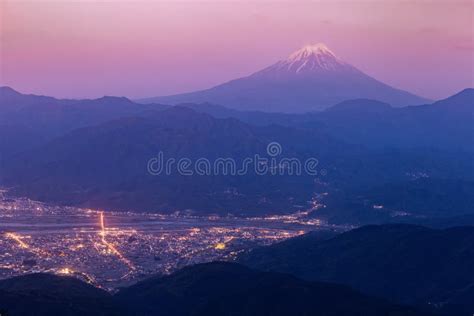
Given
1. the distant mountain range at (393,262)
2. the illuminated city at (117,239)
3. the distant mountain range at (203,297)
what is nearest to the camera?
the distant mountain range at (203,297)

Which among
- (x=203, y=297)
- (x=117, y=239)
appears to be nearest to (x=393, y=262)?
(x=203, y=297)

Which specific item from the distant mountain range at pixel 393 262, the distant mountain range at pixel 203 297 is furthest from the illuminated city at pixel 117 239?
the distant mountain range at pixel 203 297

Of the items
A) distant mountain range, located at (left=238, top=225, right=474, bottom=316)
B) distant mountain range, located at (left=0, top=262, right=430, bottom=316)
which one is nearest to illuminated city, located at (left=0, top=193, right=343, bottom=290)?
distant mountain range, located at (left=238, top=225, right=474, bottom=316)

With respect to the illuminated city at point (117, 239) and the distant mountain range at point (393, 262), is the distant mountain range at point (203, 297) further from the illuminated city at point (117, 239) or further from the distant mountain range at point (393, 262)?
the illuminated city at point (117, 239)

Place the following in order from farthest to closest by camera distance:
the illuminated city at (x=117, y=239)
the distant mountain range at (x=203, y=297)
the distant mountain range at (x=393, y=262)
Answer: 1. the illuminated city at (x=117, y=239)
2. the distant mountain range at (x=393, y=262)
3. the distant mountain range at (x=203, y=297)

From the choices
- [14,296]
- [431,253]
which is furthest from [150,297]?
[431,253]

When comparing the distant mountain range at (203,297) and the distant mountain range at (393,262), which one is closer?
the distant mountain range at (203,297)

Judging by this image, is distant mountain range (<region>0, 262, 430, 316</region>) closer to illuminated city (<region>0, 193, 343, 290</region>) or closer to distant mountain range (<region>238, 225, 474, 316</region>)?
distant mountain range (<region>238, 225, 474, 316</region>)
